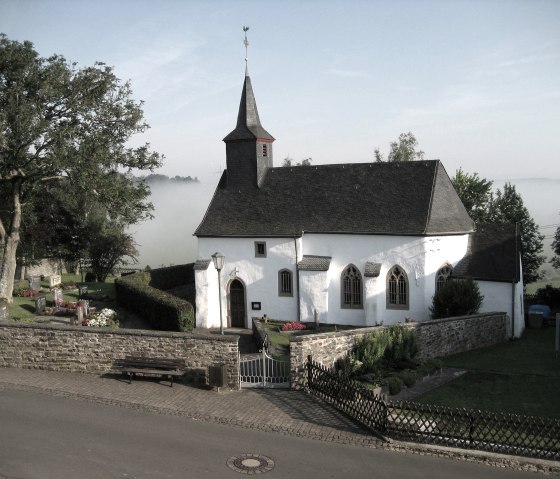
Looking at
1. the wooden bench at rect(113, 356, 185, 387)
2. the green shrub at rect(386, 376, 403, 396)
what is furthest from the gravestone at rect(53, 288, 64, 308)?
the green shrub at rect(386, 376, 403, 396)

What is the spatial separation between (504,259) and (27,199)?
30.7 meters

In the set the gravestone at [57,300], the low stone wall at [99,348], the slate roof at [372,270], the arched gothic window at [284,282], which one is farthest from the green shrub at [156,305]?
the slate roof at [372,270]

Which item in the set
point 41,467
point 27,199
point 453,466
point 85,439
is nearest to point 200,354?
point 85,439

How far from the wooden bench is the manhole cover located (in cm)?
571

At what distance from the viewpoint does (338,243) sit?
Answer: 99.8 ft

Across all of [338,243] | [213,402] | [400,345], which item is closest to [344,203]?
[338,243]

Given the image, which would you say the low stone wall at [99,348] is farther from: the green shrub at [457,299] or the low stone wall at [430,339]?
the green shrub at [457,299]

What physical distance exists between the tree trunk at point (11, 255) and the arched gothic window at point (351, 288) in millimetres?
19641

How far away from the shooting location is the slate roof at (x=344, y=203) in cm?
2931

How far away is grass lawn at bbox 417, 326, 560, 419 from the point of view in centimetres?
1761

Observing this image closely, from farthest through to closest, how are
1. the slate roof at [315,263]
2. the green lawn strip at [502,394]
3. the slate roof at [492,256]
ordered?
the slate roof at [315,263], the slate roof at [492,256], the green lawn strip at [502,394]

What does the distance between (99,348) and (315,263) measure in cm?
1422

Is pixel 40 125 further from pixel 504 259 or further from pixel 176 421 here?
pixel 504 259

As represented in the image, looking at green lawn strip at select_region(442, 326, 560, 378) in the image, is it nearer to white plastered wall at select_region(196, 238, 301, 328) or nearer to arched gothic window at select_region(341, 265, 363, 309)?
arched gothic window at select_region(341, 265, 363, 309)
